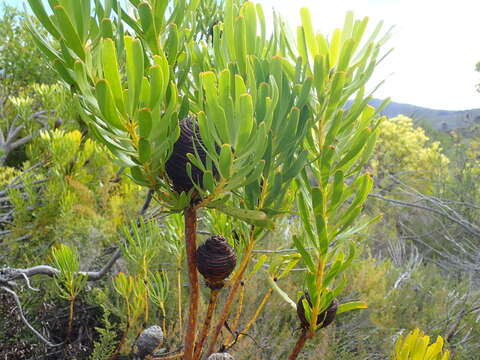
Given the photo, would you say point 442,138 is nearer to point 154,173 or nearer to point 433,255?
point 433,255

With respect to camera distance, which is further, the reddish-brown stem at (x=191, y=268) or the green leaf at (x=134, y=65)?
the reddish-brown stem at (x=191, y=268)

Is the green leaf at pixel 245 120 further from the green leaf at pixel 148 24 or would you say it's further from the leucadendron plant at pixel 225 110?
the green leaf at pixel 148 24

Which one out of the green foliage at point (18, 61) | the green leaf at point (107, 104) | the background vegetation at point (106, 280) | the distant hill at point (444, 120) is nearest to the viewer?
the green leaf at point (107, 104)

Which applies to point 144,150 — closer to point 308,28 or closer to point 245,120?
point 245,120

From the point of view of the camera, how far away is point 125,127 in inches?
10.7

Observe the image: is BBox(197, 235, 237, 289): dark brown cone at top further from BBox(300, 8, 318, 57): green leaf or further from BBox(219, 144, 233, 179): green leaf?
BBox(300, 8, 318, 57): green leaf

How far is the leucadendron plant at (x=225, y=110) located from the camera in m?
0.26

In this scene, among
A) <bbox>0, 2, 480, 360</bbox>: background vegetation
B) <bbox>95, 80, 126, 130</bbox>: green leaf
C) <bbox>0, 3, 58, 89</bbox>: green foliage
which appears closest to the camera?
<bbox>95, 80, 126, 130</bbox>: green leaf

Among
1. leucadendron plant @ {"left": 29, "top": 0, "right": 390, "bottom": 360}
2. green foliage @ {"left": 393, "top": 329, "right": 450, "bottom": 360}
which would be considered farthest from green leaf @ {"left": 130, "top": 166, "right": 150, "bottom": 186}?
green foliage @ {"left": 393, "top": 329, "right": 450, "bottom": 360}

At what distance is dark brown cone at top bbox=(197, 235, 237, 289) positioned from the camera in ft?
1.08

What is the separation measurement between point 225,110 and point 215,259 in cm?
14

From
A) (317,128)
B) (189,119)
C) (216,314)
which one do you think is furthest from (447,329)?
(189,119)

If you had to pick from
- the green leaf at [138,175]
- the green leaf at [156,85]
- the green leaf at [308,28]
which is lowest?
the green leaf at [138,175]

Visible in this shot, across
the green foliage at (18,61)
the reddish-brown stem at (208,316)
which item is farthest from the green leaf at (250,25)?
the green foliage at (18,61)
